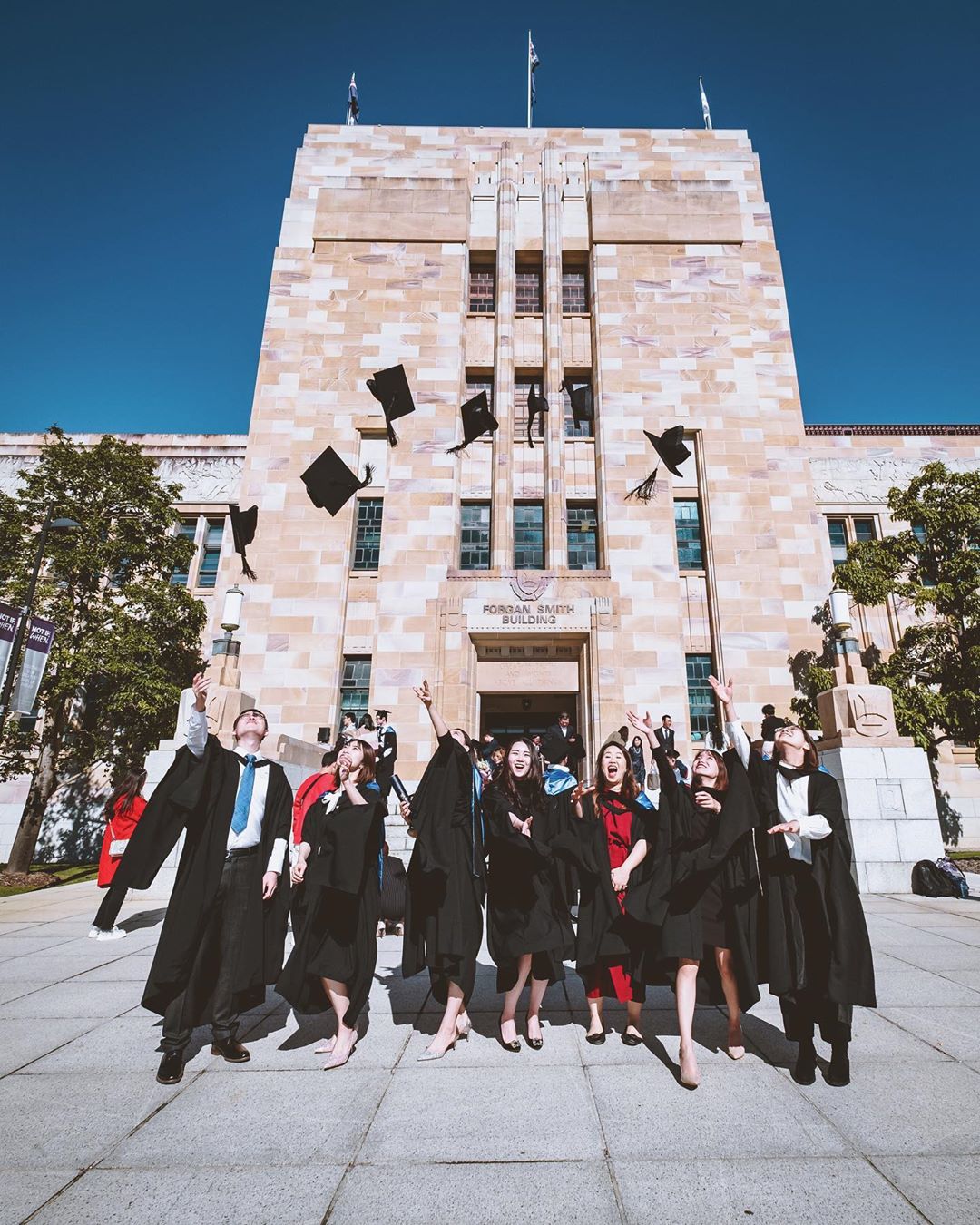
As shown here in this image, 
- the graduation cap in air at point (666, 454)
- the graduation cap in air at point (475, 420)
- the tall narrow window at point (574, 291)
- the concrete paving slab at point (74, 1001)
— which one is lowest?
the concrete paving slab at point (74, 1001)

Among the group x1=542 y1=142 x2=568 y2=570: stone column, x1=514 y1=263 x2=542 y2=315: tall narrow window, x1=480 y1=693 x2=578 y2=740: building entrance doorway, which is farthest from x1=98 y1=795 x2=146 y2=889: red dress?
x1=514 y1=263 x2=542 y2=315: tall narrow window

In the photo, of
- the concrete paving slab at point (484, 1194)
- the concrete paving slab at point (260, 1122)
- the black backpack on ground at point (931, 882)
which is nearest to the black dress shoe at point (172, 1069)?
the concrete paving slab at point (260, 1122)

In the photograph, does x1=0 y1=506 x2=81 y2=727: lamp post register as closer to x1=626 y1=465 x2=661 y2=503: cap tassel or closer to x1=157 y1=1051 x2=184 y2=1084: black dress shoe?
x1=157 y1=1051 x2=184 y2=1084: black dress shoe

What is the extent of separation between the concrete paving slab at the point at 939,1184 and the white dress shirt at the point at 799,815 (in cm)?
158

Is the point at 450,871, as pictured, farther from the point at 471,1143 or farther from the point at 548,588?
the point at 548,588

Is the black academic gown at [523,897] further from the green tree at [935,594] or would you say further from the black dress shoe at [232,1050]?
the green tree at [935,594]

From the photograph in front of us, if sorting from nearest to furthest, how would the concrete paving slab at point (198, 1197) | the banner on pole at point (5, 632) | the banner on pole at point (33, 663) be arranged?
the concrete paving slab at point (198, 1197), the banner on pole at point (5, 632), the banner on pole at point (33, 663)

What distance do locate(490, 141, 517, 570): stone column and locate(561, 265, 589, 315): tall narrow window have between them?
179 cm

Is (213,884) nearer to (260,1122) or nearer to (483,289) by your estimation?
(260,1122)

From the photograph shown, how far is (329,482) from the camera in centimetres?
1908

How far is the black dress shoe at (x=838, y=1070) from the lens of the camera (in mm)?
3910

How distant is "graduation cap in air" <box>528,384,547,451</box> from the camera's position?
19859mm

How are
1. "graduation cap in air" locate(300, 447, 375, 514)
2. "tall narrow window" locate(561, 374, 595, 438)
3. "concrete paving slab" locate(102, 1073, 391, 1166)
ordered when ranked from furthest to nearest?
"tall narrow window" locate(561, 374, 595, 438), "graduation cap in air" locate(300, 447, 375, 514), "concrete paving slab" locate(102, 1073, 391, 1166)

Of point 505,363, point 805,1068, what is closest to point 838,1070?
point 805,1068
